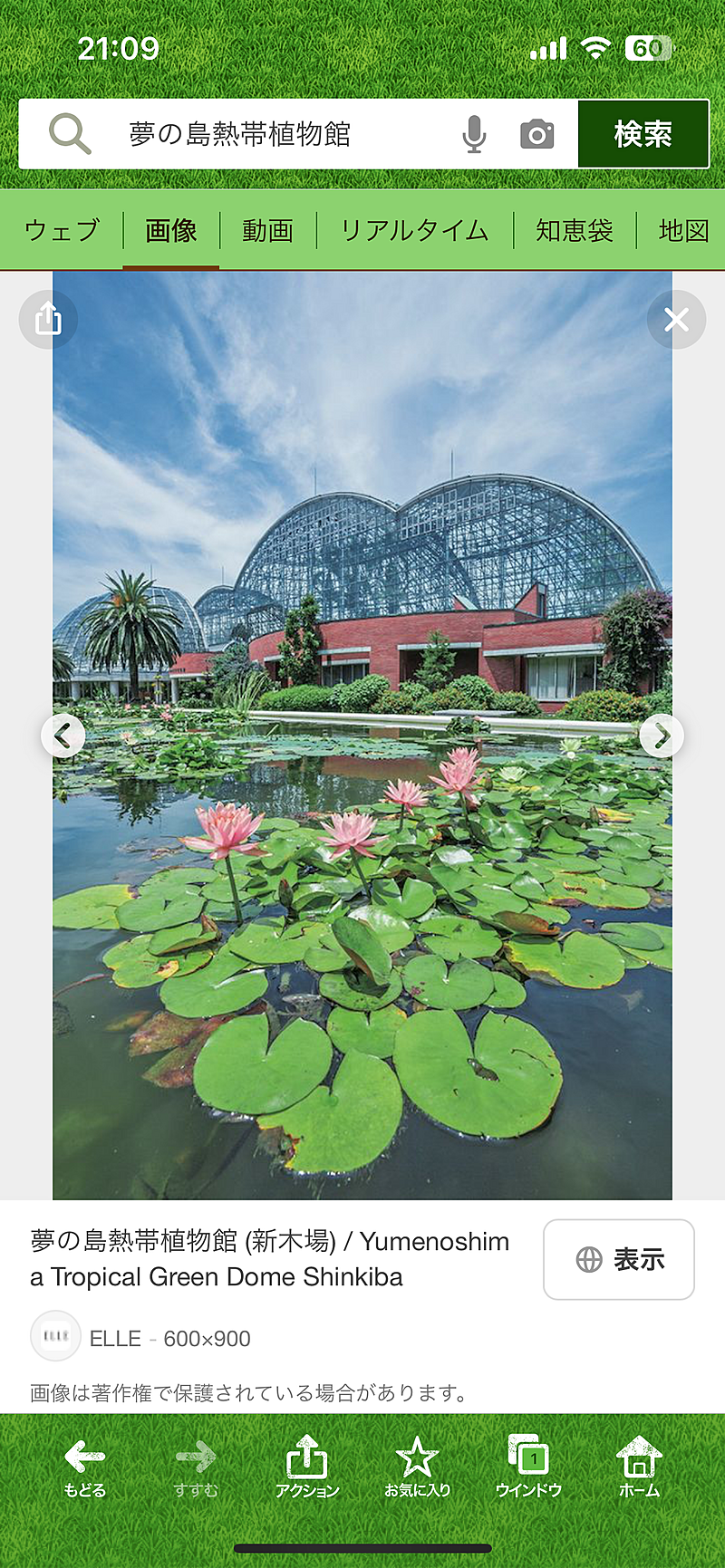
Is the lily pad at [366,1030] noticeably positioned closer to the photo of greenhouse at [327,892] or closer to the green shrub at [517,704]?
the photo of greenhouse at [327,892]

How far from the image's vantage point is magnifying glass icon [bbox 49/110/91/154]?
0.82m

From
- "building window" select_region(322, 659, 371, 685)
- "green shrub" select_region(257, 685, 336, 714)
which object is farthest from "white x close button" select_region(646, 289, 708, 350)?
"building window" select_region(322, 659, 371, 685)

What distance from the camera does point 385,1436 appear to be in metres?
0.62

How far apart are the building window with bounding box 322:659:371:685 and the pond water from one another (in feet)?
14.1

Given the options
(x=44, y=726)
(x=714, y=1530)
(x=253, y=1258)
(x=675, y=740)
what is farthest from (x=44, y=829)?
(x=714, y=1530)

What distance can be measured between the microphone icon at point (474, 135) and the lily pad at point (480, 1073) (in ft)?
4.88

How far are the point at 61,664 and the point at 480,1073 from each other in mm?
1023

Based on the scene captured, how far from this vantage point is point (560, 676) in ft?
15.6

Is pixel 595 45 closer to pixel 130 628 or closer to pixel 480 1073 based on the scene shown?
pixel 130 628

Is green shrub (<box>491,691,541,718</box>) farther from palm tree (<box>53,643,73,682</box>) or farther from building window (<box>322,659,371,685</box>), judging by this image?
palm tree (<box>53,643,73,682</box>)

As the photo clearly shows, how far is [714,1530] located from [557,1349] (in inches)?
10.7

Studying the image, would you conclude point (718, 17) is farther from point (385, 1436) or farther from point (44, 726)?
point (385, 1436)

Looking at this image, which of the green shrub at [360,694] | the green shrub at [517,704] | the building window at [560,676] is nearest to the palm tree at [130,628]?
the green shrub at [360,694]

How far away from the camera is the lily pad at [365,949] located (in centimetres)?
103
